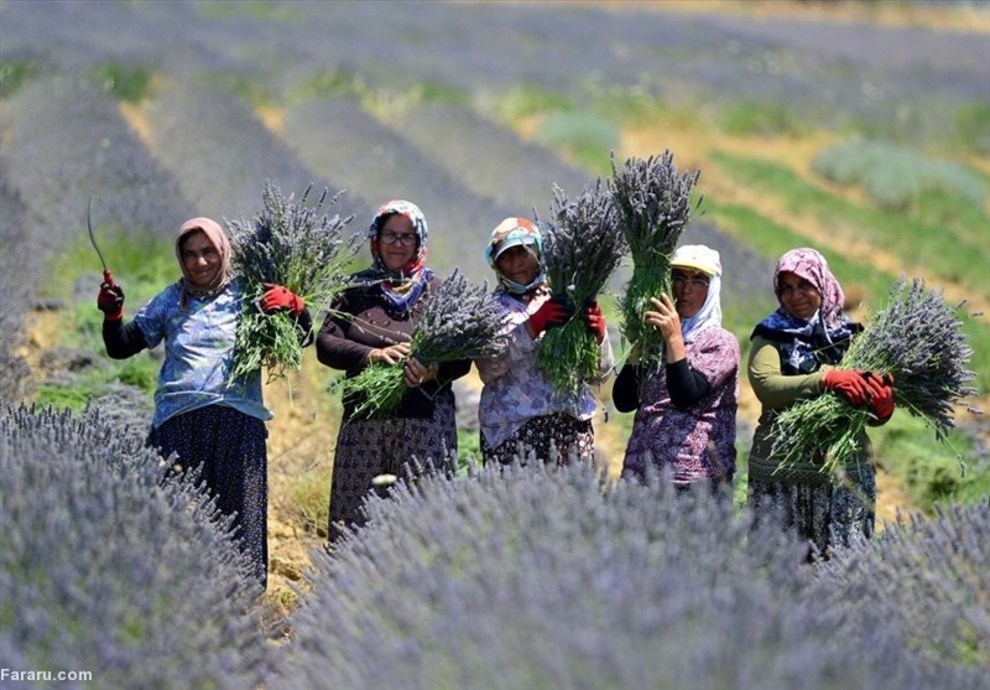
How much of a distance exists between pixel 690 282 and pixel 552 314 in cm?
45

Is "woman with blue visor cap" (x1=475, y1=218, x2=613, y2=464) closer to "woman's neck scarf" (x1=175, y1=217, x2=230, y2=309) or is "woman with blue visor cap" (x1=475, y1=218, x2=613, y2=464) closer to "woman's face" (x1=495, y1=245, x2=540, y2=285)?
"woman's face" (x1=495, y1=245, x2=540, y2=285)

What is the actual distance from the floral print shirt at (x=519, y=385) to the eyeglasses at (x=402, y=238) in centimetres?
34

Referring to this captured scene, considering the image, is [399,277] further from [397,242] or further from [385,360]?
[385,360]

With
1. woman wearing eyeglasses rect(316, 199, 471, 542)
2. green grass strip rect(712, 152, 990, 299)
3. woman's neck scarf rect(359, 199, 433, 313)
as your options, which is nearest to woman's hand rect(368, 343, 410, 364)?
woman wearing eyeglasses rect(316, 199, 471, 542)

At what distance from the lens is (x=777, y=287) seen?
4.44 meters

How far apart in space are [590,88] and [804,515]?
1903 cm

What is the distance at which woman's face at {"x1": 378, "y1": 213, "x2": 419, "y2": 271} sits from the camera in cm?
454

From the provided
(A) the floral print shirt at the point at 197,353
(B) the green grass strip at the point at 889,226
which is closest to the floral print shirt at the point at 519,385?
(A) the floral print shirt at the point at 197,353

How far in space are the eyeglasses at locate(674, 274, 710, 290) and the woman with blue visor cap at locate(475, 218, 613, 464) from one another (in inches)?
10.6

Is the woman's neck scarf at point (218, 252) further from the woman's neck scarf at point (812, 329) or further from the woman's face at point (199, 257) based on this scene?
the woman's neck scarf at point (812, 329)

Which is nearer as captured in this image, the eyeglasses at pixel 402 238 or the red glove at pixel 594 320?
the red glove at pixel 594 320

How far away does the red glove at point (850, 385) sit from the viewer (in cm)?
421

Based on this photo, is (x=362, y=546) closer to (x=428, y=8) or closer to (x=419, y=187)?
(x=419, y=187)

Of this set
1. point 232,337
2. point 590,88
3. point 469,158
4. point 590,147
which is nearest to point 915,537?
point 232,337
